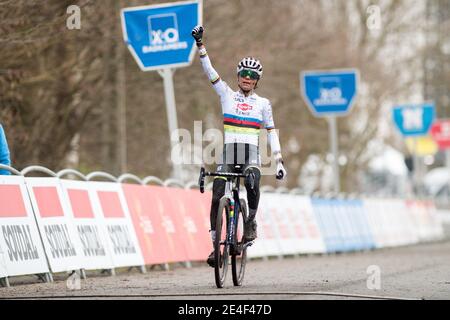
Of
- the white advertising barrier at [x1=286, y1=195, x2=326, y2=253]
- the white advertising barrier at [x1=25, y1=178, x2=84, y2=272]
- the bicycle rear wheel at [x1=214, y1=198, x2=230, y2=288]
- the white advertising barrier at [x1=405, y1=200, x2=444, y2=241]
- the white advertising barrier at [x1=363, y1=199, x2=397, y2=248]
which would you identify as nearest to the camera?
the bicycle rear wheel at [x1=214, y1=198, x2=230, y2=288]

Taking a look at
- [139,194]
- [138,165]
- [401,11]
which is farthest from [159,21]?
[401,11]

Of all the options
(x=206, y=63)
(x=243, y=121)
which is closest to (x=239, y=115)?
(x=243, y=121)

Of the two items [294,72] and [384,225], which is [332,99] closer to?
[384,225]

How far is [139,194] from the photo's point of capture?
58.5 ft

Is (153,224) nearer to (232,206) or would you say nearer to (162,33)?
(162,33)

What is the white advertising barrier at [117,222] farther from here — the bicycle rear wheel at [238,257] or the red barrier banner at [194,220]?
the bicycle rear wheel at [238,257]

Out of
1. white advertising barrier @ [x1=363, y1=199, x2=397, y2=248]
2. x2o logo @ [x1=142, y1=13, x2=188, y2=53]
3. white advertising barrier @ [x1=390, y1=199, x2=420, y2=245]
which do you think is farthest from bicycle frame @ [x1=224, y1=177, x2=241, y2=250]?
white advertising barrier @ [x1=390, y1=199, x2=420, y2=245]

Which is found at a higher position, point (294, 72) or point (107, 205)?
point (294, 72)

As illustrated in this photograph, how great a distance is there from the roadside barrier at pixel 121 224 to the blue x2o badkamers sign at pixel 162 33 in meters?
1.82

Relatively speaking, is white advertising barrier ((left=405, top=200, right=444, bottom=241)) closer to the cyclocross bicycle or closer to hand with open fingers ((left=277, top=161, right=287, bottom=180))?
the cyclocross bicycle

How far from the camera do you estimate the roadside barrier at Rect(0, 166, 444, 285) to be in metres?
14.1

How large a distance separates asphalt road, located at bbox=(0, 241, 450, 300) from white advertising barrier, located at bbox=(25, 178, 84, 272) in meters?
0.28

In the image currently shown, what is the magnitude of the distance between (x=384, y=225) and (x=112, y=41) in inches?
394

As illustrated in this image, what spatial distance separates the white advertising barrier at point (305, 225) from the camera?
81.6ft
